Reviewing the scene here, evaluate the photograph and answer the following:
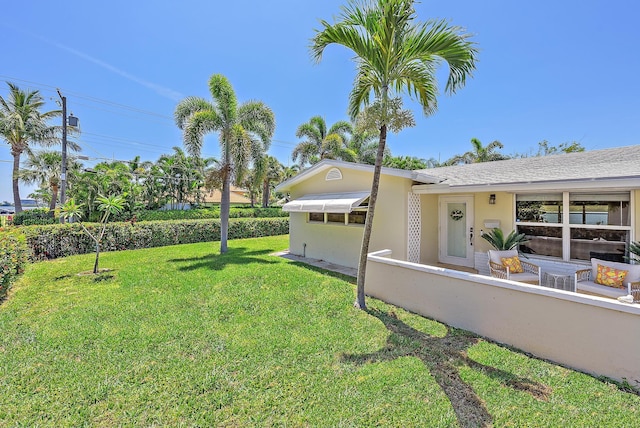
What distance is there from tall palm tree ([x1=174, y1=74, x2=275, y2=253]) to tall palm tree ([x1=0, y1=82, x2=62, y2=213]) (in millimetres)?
28095

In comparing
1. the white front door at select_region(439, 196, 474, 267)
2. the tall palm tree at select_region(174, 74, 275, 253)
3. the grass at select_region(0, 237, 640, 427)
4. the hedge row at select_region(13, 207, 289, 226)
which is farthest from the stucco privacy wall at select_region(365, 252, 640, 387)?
the hedge row at select_region(13, 207, 289, 226)

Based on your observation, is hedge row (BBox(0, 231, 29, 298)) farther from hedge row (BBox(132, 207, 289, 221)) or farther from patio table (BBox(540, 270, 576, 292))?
hedge row (BBox(132, 207, 289, 221))

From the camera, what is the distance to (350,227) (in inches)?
571

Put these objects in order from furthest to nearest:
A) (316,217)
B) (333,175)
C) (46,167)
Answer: (46,167) → (316,217) → (333,175)

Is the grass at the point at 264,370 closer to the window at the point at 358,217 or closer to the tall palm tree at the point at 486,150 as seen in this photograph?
the window at the point at 358,217

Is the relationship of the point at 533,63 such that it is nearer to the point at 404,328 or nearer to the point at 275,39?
the point at 275,39

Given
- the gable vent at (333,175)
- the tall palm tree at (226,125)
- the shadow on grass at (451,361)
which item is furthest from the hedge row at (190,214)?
the shadow on grass at (451,361)

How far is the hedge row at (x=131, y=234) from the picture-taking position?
16.1 m

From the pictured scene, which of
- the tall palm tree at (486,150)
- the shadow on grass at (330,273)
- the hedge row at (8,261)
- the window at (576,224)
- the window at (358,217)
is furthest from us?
the tall palm tree at (486,150)

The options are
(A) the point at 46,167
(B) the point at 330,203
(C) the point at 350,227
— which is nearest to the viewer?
(B) the point at 330,203

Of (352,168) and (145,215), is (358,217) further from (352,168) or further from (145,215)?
(145,215)

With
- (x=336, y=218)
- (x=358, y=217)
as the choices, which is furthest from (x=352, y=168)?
(x=336, y=218)

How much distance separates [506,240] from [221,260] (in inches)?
553

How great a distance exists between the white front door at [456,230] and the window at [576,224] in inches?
77.8
